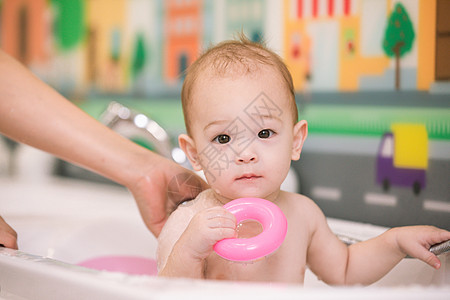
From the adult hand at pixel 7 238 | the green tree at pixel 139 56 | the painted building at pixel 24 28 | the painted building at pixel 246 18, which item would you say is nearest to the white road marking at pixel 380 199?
the painted building at pixel 246 18

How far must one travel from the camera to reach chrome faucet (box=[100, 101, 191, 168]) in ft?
3.79

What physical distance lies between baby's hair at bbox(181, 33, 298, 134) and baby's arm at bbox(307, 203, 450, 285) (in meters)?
0.23

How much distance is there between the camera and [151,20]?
5.02ft

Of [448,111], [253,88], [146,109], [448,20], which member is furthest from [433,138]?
[146,109]

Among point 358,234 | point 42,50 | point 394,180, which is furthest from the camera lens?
point 42,50

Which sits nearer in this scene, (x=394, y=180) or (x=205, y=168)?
(x=205, y=168)

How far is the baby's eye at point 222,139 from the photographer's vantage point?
683mm

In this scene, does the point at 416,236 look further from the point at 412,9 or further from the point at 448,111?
the point at 412,9

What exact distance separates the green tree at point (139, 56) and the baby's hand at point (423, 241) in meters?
1.09

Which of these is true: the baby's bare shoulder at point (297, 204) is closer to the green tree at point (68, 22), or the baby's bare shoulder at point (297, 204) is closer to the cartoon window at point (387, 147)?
the cartoon window at point (387, 147)

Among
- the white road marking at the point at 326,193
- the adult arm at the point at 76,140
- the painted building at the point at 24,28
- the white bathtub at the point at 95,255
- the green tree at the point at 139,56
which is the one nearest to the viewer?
the white bathtub at the point at 95,255

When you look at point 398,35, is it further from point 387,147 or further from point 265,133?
point 265,133

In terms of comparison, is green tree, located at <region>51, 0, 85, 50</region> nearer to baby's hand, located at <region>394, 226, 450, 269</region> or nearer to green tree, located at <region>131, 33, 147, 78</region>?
green tree, located at <region>131, 33, 147, 78</region>

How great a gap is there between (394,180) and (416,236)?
1.09 feet
